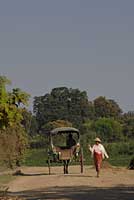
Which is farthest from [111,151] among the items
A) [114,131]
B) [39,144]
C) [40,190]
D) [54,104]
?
[54,104]

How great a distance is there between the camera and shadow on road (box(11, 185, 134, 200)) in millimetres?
19531

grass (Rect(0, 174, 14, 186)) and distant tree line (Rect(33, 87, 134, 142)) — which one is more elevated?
distant tree line (Rect(33, 87, 134, 142))

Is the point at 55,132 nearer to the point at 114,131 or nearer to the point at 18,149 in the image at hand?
the point at 18,149

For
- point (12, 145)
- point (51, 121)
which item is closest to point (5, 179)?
point (12, 145)

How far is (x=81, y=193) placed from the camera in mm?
21000

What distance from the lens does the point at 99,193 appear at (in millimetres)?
20781

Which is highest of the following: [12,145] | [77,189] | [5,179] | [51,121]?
[51,121]

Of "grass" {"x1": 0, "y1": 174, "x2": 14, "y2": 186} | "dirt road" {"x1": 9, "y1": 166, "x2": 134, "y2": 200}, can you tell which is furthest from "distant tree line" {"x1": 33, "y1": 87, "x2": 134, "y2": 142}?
"dirt road" {"x1": 9, "y1": 166, "x2": 134, "y2": 200}

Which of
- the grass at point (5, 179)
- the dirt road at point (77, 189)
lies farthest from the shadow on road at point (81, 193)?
the grass at point (5, 179)

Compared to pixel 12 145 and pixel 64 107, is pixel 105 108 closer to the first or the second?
pixel 64 107

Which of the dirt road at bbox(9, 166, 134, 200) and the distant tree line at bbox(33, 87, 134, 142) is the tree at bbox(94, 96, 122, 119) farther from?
the dirt road at bbox(9, 166, 134, 200)

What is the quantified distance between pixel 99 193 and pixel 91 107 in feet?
415

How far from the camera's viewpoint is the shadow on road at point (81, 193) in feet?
64.1

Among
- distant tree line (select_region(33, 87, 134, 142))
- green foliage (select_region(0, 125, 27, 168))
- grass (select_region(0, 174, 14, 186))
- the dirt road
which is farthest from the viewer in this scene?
distant tree line (select_region(33, 87, 134, 142))
